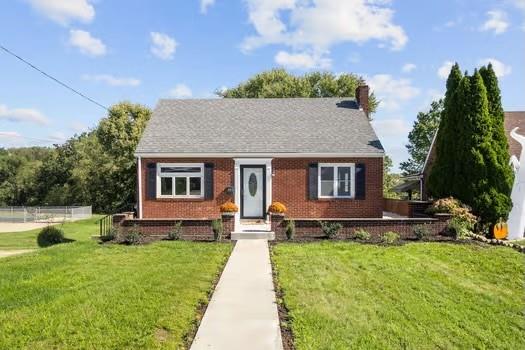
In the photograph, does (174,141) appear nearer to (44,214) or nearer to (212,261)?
(212,261)

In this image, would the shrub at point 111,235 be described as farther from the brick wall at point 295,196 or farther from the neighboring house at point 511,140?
the neighboring house at point 511,140

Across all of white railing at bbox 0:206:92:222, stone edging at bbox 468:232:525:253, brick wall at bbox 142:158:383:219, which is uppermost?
brick wall at bbox 142:158:383:219

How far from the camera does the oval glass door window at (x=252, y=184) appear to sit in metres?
16.8

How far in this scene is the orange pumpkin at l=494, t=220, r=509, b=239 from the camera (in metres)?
15.6

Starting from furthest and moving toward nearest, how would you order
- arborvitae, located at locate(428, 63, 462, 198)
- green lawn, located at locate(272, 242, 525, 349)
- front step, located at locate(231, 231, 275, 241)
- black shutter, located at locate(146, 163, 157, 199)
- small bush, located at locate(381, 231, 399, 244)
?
black shutter, located at locate(146, 163, 157, 199) < arborvitae, located at locate(428, 63, 462, 198) < front step, located at locate(231, 231, 275, 241) < small bush, located at locate(381, 231, 399, 244) < green lawn, located at locate(272, 242, 525, 349)

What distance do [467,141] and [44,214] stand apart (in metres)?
33.2

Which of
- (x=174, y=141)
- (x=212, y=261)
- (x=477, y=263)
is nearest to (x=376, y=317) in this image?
(x=212, y=261)

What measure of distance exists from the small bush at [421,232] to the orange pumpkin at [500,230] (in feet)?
12.9

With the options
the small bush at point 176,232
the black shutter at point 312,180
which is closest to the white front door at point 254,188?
the black shutter at point 312,180

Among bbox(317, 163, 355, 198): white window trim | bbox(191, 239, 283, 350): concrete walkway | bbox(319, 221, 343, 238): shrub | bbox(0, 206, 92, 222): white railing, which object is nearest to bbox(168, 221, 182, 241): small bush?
bbox(191, 239, 283, 350): concrete walkway

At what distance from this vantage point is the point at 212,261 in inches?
401

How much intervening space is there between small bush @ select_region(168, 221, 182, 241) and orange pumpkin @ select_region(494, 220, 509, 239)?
11.3 metres

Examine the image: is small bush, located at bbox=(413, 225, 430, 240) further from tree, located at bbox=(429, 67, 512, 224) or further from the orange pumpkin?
the orange pumpkin

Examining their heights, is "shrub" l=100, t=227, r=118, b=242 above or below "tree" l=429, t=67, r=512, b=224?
below
